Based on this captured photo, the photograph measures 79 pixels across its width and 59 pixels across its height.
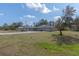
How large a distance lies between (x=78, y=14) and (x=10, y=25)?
0.62m

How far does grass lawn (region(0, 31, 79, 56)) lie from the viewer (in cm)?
242

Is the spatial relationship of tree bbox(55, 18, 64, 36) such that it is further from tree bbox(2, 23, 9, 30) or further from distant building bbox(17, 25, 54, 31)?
tree bbox(2, 23, 9, 30)

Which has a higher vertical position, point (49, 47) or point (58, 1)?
point (58, 1)

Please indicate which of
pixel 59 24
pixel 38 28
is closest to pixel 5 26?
pixel 38 28

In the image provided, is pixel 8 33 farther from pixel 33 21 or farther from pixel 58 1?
pixel 58 1

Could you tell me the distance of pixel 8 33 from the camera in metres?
2.43

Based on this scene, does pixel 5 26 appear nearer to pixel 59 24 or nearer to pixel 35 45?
pixel 35 45

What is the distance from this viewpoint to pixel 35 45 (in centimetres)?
243

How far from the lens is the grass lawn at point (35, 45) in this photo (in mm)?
2416

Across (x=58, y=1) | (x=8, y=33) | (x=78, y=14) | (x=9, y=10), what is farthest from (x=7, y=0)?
(x=78, y=14)

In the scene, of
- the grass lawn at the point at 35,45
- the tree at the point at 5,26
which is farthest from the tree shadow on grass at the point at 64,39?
the tree at the point at 5,26

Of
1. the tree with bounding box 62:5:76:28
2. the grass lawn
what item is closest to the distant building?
the grass lawn

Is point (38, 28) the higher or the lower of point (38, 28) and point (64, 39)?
the higher

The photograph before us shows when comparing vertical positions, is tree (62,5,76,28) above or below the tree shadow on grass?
above
